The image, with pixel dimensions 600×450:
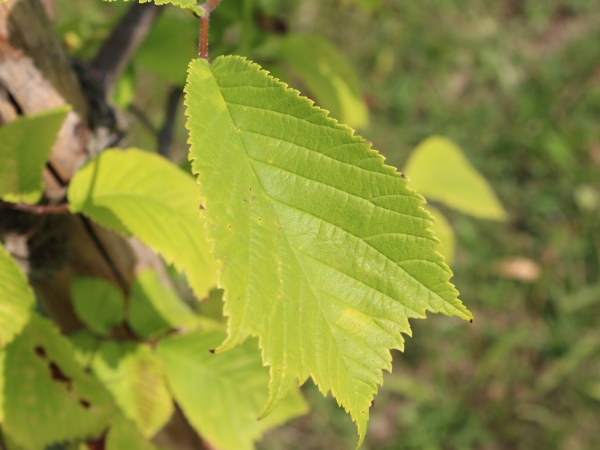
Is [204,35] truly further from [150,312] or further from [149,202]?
[150,312]

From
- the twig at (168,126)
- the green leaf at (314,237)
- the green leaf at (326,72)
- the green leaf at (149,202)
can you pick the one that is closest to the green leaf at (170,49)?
the twig at (168,126)

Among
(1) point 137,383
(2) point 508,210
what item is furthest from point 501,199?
(1) point 137,383

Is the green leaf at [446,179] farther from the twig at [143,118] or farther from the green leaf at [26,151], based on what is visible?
the green leaf at [26,151]

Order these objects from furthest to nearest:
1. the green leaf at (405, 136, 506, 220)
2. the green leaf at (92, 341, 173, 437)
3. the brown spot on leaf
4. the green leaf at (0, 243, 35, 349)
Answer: the green leaf at (405, 136, 506, 220), the green leaf at (92, 341, 173, 437), the brown spot on leaf, the green leaf at (0, 243, 35, 349)

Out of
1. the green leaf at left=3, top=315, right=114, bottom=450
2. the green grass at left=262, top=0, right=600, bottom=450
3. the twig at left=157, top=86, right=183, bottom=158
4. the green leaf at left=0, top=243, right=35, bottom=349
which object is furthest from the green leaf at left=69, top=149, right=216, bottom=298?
the green grass at left=262, top=0, right=600, bottom=450

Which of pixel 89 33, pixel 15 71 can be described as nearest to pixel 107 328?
pixel 15 71

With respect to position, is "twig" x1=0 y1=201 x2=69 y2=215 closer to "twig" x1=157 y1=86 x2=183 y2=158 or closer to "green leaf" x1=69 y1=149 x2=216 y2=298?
"green leaf" x1=69 y1=149 x2=216 y2=298

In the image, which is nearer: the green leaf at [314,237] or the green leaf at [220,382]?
the green leaf at [314,237]
